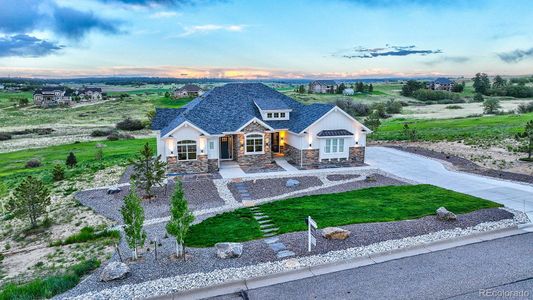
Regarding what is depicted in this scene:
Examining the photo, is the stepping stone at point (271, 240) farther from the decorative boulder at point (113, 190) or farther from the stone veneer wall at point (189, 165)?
the stone veneer wall at point (189, 165)

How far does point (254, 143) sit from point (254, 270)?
15360 mm

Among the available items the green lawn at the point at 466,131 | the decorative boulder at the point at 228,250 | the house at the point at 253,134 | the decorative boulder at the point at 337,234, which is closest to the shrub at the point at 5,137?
the house at the point at 253,134

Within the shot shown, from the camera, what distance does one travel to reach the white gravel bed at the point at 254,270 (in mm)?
9680

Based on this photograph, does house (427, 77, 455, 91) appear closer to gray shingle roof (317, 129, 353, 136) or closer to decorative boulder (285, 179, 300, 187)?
gray shingle roof (317, 129, 353, 136)

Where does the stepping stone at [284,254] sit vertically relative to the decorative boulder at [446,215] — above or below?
below

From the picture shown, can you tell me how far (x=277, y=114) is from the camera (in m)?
28.1

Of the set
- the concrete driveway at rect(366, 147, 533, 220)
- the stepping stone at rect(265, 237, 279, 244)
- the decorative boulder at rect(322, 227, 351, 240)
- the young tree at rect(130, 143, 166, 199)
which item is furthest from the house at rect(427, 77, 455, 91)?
the stepping stone at rect(265, 237, 279, 244)

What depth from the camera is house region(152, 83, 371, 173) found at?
78.0 ft

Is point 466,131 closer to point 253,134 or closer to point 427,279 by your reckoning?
point 253,134

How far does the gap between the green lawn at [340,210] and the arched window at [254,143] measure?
808 centimetres

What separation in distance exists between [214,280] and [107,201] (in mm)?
11260

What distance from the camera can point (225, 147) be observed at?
27703 millimetres

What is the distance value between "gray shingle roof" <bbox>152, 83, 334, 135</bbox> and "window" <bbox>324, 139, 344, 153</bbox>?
6.56 feet

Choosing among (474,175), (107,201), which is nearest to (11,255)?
(107,201)
